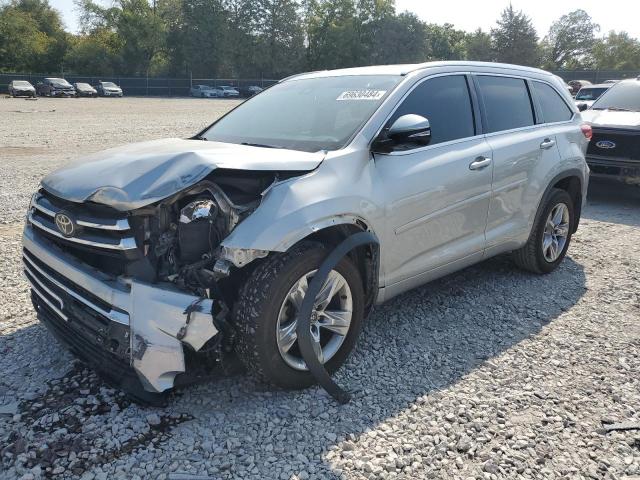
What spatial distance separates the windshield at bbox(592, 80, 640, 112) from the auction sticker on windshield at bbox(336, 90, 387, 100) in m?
7.22

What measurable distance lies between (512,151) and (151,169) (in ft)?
9.54

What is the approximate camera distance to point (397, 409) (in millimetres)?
3021

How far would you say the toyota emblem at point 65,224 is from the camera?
9.43 feet

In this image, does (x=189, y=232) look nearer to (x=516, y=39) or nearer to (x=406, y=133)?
(x=406, y=133)

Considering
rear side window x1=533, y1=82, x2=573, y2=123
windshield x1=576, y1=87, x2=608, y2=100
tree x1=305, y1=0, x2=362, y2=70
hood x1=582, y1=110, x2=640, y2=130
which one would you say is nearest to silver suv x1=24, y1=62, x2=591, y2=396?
rear side window x1=533, y1=82, x2=573, y2=123

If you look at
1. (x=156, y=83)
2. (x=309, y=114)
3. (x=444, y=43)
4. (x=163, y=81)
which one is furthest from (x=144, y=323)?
(x=444, y=43)

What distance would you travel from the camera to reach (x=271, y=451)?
265 cm

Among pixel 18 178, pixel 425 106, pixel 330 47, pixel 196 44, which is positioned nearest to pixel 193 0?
pixel 196 44

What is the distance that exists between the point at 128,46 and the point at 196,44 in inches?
328

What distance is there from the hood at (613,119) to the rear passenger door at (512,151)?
12.9ft

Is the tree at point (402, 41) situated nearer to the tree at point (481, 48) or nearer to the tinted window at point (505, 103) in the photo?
the tree at point (481, 48)

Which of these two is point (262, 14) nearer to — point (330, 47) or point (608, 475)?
point (330, 47)

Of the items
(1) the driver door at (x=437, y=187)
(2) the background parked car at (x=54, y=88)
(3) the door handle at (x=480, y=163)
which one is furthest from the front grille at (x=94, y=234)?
(2) the background parked car at (x=54, y=88)

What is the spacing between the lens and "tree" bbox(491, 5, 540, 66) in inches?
2849
